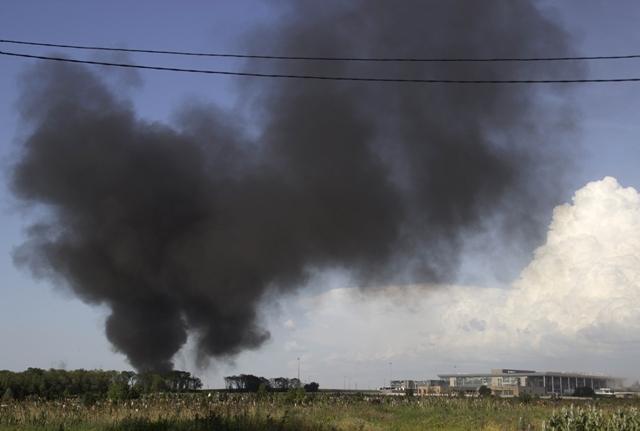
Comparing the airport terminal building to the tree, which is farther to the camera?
the airport terminal building

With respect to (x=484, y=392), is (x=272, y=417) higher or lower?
higher

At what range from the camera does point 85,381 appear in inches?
2131

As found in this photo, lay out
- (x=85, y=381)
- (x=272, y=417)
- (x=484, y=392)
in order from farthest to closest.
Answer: (x=484, y=392), (x=85, y=381), (x=272, y=417)

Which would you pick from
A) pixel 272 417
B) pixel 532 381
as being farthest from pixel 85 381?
pixel 532 381

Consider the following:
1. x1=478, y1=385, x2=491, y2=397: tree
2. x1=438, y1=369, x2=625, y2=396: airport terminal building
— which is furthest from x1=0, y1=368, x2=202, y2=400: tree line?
x1=438, y1=369, x2=625, y2=396: airport terminal building

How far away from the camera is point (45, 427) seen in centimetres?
2098

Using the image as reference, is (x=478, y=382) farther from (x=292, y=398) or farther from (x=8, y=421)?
(x=8, y=421)

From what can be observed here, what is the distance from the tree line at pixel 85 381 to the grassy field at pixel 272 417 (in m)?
10.1

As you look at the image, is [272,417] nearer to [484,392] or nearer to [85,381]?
[85,381]

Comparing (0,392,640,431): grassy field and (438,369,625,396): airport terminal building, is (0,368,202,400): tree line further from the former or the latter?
(438,369,625,396): airport terminal building

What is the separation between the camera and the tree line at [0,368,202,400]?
1682 inches

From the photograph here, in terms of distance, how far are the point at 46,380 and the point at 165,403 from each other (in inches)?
1075

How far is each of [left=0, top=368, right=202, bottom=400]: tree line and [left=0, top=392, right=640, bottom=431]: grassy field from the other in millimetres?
10084

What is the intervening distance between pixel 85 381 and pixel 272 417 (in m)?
35.1
